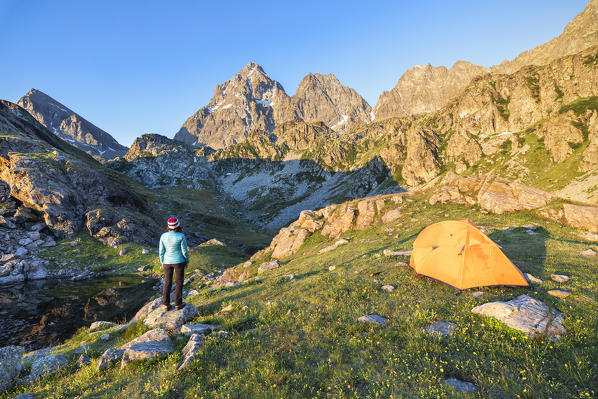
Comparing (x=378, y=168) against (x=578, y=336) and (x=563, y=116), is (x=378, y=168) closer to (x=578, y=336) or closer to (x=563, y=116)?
(x=563, y=116)

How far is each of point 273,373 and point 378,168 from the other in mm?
151751

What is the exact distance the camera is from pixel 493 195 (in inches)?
1188

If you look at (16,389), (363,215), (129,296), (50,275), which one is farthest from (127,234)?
(16,389)

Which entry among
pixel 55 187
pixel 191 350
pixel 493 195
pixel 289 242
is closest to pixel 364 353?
pixel 191 350

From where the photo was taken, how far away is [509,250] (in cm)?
1728

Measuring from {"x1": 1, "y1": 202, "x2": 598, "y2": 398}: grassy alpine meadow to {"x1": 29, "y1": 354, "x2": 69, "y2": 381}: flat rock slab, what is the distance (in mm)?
333

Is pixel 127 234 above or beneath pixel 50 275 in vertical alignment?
above

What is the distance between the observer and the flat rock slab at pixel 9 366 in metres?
7.14

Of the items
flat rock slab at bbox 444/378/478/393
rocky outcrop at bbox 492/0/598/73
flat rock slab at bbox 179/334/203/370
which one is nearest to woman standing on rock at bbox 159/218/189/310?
flat rock slab at bbox 179/334/203/370

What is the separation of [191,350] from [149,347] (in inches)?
66.0

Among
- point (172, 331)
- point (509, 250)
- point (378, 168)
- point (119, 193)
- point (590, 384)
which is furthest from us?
point (378, 168)

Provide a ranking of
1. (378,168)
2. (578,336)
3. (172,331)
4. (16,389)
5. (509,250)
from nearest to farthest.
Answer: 1. (578,336)
2. (16,389)
3. (172,331)
4. (509,250)
5. (378,168)

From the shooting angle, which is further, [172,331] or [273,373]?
[172,331]

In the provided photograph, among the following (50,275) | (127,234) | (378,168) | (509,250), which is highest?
(378,168)
